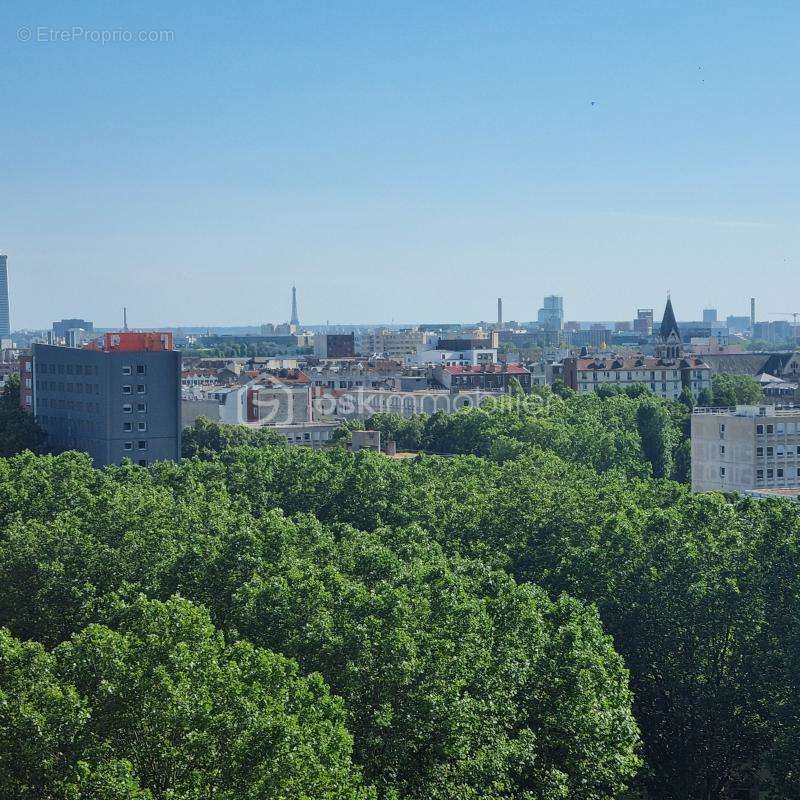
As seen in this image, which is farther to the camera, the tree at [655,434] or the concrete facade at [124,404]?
the tree at [655,434]

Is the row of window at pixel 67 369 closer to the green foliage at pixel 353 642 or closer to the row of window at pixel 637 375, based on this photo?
the green foliage at pixel 353 642

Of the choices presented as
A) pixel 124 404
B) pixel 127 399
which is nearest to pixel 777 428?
pixel 127 399

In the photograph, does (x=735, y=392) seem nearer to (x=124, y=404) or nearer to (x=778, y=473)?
(x=778, y=473)

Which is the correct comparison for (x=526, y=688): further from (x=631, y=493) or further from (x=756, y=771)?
(x=631, y=493)

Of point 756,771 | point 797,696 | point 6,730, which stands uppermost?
point 6,730

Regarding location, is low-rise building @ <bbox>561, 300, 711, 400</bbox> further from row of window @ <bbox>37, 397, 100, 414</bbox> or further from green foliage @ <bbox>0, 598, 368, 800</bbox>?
green foliage @ <bbox>0, 598, 368, 800</bbox>

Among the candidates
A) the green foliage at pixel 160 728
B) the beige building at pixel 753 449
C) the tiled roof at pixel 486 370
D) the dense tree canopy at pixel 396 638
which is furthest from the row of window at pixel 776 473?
the tiled roof at pixel 486 370

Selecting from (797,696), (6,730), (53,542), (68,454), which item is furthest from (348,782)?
(68,454)
